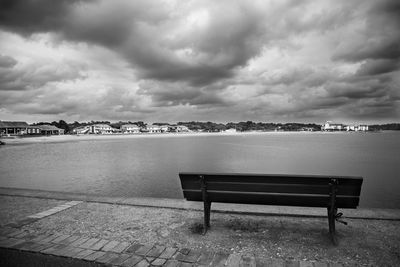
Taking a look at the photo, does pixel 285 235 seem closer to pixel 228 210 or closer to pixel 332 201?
pixel 332 201

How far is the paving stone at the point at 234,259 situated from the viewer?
3661 millimetres

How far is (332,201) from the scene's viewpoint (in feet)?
13.8

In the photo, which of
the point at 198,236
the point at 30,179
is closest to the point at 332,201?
the point at 198,236

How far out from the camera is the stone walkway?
373cm

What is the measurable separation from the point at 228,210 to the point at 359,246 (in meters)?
2.68

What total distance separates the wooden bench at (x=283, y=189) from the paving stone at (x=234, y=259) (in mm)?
995

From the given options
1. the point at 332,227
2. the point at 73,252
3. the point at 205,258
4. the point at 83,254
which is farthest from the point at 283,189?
the point at 73,252

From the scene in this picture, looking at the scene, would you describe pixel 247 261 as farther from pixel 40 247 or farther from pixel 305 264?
pixel 40 247

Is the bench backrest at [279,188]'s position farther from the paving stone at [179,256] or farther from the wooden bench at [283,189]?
the paving stone at [179,256]

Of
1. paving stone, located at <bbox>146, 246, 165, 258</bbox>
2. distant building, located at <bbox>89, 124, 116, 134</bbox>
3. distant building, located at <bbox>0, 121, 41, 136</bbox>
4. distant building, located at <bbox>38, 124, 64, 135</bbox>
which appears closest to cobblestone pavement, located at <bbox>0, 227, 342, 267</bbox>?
paving stone, located at <bbox>146, 246, 165, 258</bbox>

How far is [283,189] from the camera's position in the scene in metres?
4.34

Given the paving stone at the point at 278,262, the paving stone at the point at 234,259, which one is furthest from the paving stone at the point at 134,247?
the paving stone at the point at 278,262

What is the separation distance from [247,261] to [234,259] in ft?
0.64

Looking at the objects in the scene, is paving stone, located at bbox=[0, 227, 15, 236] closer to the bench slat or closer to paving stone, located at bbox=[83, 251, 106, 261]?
paving stone, located at bbox=[83, 251, 106, 261]
